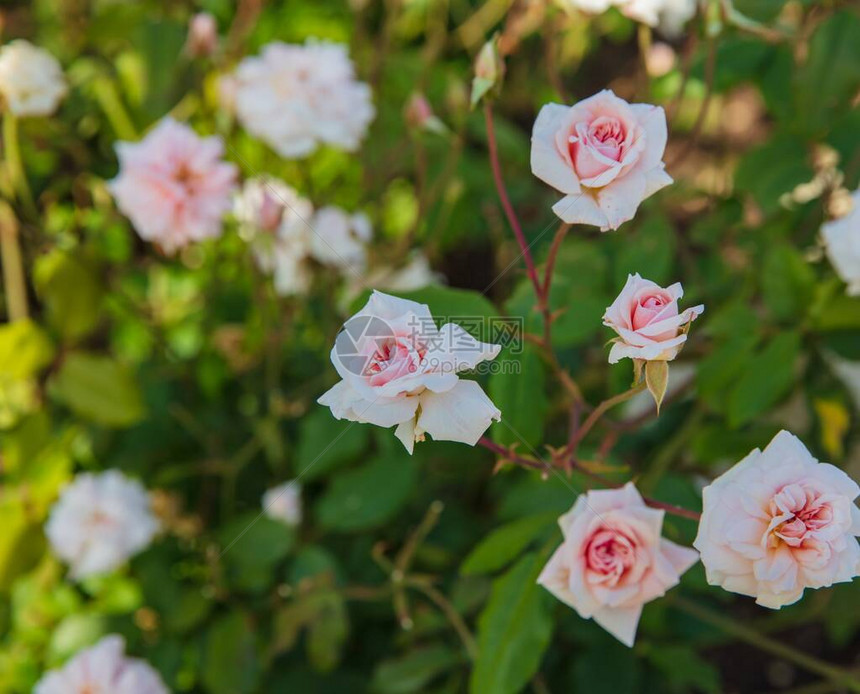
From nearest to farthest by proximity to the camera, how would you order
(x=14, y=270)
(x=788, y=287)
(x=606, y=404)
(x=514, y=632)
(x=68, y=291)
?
1. (x=606, y=404)
2. (x=514, y=632)
3. (x=788, y=287)
4. (x=68, y=291)
5. (x=14, y=270)

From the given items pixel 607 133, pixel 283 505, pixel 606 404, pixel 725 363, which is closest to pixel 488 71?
pixel 607 133

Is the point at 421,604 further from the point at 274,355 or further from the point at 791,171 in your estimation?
the point at 791,171

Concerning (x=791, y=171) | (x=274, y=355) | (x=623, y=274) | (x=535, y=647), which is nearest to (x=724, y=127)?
(x=791, y=171)

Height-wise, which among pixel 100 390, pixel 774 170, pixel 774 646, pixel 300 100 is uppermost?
pixel 300 100

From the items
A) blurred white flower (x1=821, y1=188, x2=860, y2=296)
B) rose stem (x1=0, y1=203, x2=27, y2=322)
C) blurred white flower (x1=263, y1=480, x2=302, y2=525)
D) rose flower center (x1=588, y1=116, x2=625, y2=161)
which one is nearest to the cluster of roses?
rose flower center (x1=588, y1=116, x2=625, y2=161)

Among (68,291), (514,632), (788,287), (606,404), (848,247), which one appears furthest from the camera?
(68,291)

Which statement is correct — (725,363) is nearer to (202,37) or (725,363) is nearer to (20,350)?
(202,37)

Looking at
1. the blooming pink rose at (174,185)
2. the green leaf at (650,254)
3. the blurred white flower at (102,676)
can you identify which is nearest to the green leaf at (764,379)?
the green leaf at (650,254)

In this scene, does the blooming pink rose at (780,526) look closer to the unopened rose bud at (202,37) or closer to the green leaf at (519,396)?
the green leaf at (519,396)
